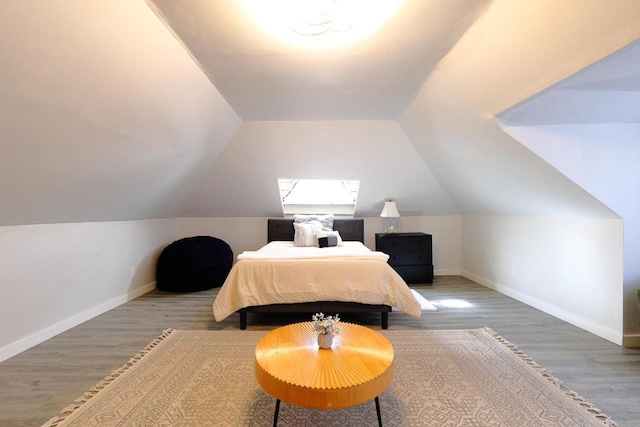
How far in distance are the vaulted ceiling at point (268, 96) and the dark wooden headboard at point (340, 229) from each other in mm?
1112

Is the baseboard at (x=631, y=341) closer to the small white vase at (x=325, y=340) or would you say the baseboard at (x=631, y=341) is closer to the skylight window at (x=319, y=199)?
the small white vase at (x=325, y=340)

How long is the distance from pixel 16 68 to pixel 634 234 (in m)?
4.13

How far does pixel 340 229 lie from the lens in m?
4.73

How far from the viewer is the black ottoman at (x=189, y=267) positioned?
4035 mm

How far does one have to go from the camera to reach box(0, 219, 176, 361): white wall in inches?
89.9

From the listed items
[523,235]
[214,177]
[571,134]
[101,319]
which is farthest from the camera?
[214,177]

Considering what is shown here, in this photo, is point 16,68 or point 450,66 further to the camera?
point 450,66

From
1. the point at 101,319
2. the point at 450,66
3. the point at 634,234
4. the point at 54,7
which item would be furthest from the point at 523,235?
the point at 101,319

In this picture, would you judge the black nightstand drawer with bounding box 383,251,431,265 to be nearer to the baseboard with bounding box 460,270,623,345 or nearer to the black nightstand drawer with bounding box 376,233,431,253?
the black nightstand drawer with bounding box 376,233,431,253

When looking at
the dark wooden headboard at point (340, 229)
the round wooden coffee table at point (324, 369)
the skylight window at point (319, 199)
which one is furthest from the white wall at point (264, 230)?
the round wooden coffee table at point (324, 369)

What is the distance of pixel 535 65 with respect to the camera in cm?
176

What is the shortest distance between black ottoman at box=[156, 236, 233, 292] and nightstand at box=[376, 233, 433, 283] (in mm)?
2401

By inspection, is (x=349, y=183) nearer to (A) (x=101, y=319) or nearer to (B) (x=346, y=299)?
(B) (x=346, y=299)

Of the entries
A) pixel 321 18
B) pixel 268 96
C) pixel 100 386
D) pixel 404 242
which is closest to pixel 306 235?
pixel 404 242
